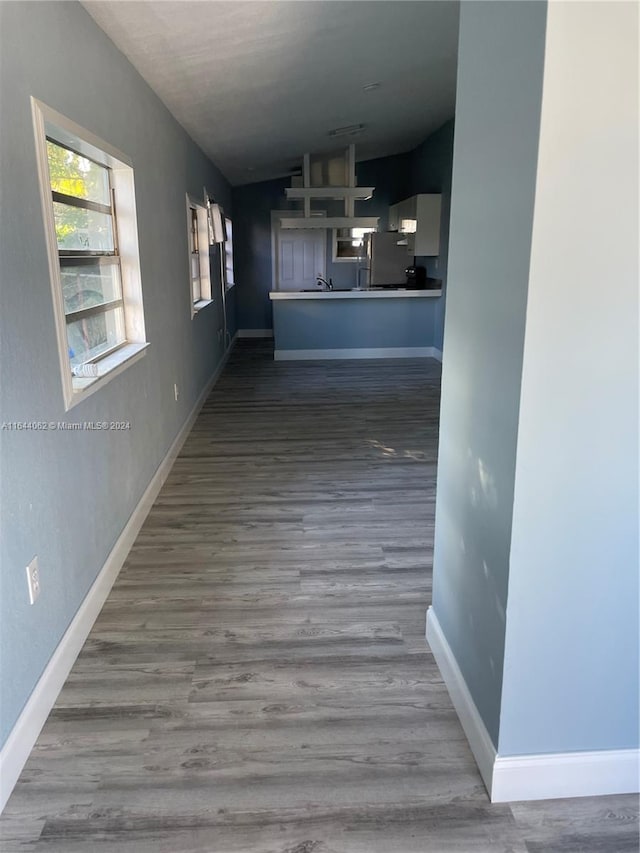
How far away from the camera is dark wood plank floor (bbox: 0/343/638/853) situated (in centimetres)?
154

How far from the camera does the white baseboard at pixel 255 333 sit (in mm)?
10172

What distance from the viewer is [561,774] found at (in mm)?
1613

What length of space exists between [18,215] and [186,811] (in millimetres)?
1749

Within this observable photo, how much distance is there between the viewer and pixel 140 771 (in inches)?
67.7

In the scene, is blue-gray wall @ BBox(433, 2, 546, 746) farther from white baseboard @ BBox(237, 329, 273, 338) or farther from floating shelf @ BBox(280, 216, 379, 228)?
white baseboard @ BBox(237, 329, 273, 338)

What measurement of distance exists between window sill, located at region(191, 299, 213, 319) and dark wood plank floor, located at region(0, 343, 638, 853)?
2.17 meters

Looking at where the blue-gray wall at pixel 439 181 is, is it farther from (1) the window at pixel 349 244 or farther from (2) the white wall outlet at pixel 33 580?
(2) the white wall outlet at pixel 33 580

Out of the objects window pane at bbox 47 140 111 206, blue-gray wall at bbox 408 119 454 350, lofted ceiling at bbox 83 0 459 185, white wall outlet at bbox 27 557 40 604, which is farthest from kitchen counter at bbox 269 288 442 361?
white wall outlet at bbox 27 557 40 604

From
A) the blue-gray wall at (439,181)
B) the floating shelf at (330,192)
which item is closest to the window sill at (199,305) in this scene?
the floating shelf at (330,192)

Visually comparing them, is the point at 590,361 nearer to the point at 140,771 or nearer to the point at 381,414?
the point at 140,771

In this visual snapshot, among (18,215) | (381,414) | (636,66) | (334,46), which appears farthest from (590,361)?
(381,414)

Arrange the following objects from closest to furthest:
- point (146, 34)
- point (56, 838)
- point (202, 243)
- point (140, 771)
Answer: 1. point (56, 838)
2. point (140, 771)
3. point (146, 34)
4. point (202, 243)

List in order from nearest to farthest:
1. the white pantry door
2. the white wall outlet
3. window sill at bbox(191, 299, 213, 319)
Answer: the white wall outlet
window sill at bbox(191, 299, 213, 319)
the white pantry door

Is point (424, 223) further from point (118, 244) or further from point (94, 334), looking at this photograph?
point (94, 334)
